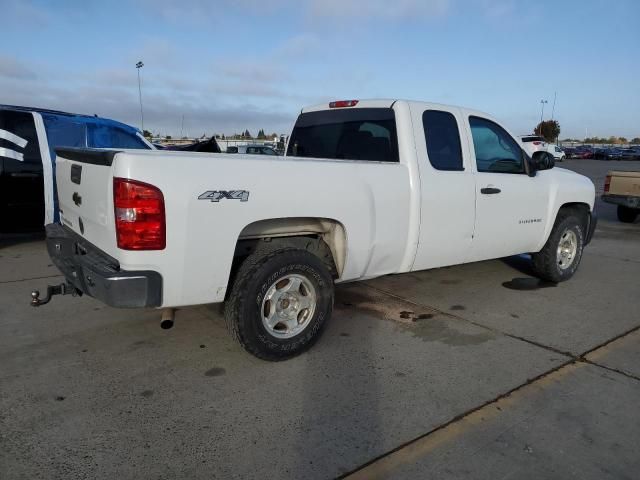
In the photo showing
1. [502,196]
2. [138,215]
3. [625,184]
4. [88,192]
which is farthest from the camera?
[625,184]

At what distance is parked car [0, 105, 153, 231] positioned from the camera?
254 inches

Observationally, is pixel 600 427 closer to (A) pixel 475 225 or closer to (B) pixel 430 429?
(B) pixel 430 429

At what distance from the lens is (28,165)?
6.60 m

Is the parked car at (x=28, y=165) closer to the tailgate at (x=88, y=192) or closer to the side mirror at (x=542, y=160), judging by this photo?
the tailgate at (x=88, y=192)

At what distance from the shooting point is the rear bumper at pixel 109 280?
2936mm

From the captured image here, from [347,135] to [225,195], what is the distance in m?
2.02

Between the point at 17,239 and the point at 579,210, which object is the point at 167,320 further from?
the point at 17,239

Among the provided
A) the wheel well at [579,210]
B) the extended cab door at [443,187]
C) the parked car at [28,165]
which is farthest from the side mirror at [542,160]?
the parked car at [28,165]

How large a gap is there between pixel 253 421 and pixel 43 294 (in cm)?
349

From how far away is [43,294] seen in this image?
17.4 feet

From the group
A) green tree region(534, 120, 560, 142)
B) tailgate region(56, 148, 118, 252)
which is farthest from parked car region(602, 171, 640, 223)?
green tree region(534, 120, 560, 142)

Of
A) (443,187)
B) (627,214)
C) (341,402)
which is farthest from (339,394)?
(627,214)

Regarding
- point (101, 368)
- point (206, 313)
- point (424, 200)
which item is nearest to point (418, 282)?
point (424, 200)

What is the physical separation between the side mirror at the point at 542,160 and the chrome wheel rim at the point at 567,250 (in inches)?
43.0
